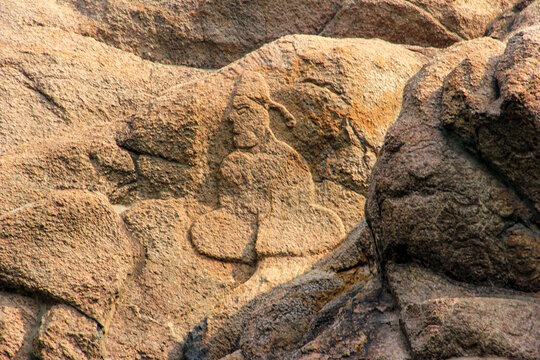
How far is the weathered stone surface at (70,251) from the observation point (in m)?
3.71

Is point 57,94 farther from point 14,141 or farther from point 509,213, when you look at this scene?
point 509,213

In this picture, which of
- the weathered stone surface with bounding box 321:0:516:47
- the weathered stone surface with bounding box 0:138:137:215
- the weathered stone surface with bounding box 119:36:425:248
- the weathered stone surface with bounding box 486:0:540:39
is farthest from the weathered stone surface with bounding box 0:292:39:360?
the weathered stone surface with bounding box 486:0:540:39

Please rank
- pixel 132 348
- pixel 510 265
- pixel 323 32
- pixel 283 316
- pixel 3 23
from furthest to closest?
1. pixel 323 32
2. pixel 3 23
3. pixel 132 348
4. pixel 283 316
5. pixel 510 265

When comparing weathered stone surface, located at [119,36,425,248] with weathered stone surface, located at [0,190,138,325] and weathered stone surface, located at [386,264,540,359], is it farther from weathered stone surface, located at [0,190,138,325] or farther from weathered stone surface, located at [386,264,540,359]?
weathered stone surface, located at [386,264,540,359]

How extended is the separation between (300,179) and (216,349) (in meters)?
1.25

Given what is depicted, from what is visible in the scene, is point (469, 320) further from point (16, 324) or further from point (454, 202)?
point (16, 324)

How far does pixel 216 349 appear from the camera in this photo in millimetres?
3562

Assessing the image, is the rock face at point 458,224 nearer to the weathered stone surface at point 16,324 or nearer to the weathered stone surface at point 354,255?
the weathered stone surface at point 354,255

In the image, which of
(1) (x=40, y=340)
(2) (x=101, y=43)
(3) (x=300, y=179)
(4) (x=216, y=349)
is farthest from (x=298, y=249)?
(2) (x=101, y=43)

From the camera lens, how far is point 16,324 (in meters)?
3.64

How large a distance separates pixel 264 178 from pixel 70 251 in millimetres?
1246

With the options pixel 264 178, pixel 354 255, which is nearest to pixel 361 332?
pixel 354 255

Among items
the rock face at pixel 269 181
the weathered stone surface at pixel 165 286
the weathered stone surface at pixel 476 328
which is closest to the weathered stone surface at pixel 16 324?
the rock face at pixel 269 181

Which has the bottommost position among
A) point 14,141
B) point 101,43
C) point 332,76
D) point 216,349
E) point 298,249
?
point 216,349
